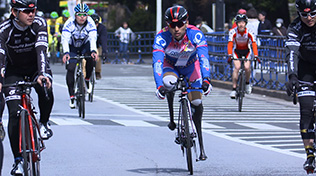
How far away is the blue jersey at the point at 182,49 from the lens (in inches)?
380

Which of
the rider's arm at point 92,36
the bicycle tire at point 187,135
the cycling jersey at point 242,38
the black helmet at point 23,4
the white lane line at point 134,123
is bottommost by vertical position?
the white lane line at point 134,123

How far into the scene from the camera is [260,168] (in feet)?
33.0

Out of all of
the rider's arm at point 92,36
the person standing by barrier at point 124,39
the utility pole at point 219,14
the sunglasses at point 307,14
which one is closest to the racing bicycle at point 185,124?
the sunglasses at point 307,14

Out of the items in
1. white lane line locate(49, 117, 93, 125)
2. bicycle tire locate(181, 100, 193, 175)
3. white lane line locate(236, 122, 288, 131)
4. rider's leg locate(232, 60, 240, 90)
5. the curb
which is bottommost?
Answer: the curb

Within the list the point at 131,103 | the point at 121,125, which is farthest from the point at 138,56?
the point at 121,125

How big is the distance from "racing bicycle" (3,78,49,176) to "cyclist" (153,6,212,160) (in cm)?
166

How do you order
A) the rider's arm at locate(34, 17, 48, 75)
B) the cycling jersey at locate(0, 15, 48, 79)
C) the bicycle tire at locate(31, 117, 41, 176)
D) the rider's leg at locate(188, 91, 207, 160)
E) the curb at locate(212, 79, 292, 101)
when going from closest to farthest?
the bicycle tire at locate(31, 117, 41, 176) → the rider's arm at locate(34, 17, 48, 75) → the cycling jersey at locate(0, 15, 48, 79) → the rider's leg at locate(188, 91, 207, 160) → the curb at locate(212, 79, 292, 101)

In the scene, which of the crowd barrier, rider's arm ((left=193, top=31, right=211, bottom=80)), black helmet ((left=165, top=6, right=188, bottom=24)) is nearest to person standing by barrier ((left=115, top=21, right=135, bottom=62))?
the crowd barrier

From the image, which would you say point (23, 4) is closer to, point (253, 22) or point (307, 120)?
point (307, 120)

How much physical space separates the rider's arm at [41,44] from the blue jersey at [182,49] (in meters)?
1.54

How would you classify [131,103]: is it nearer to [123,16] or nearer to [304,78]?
[304,78]

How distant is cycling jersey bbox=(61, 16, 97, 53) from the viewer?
15.5m

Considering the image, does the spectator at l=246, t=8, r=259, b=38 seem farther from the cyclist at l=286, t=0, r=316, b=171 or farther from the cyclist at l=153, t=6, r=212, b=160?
the cyclist at l=286, t=0, r=316, b=171

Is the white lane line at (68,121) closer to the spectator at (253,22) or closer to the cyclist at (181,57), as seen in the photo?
the cyclist at (181,57)
